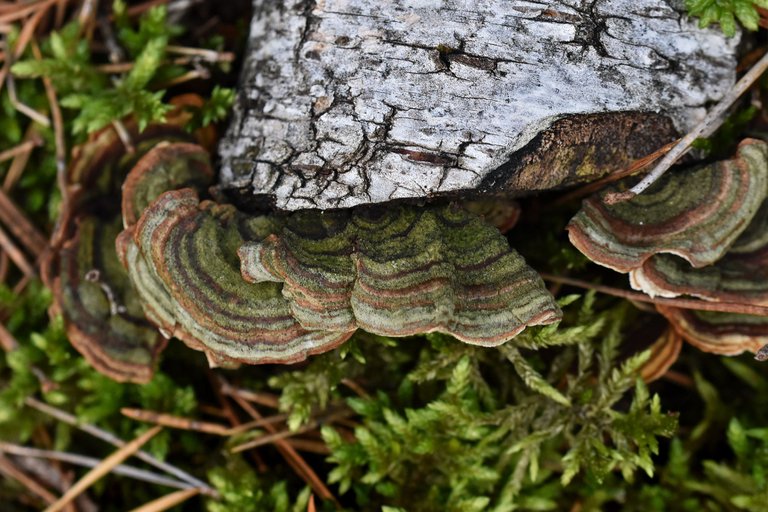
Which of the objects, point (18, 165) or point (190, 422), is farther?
point (18, 165)

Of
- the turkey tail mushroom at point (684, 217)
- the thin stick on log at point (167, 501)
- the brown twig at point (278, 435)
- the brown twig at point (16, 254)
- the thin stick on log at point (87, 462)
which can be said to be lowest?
the thin stick on log at point (167, 501)

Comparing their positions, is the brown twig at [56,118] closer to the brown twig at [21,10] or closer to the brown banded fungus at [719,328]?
the brown twig at [21,10]

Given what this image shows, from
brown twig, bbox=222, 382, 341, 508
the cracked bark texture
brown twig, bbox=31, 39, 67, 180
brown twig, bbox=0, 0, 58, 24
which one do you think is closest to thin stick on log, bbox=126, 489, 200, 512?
brown twig, bbox=222, 382, 341, 508

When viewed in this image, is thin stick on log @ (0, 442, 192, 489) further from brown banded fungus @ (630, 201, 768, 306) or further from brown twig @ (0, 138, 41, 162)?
brown banded fungus @ (630, 201, 768, 306)

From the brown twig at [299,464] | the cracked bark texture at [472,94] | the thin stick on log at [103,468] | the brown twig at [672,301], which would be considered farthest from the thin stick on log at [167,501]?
the brown twig at [672,301]

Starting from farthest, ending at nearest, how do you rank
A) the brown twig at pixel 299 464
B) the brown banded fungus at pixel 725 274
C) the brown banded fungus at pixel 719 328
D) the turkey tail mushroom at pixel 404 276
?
the brown twig at pixel 299 464 → the brown banded fungus at pixel 719 328 → the brown banded fungus at pixel 725 274 → the turkey tail mushroom at pixel 404 276

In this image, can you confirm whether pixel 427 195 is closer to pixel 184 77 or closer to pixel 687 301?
pixel 687 301

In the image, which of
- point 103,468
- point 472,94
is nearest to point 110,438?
point 103,468

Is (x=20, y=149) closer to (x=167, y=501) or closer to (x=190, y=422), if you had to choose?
(x=190, y=422)
